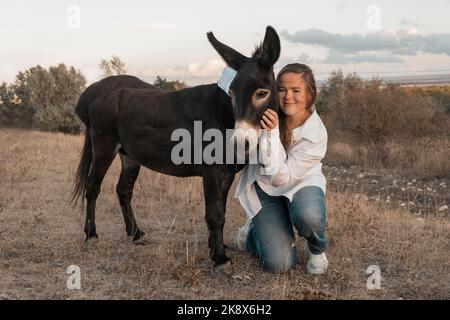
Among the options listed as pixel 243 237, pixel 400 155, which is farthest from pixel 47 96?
pixel 243 237

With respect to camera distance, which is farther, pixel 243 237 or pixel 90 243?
pixel 90 243

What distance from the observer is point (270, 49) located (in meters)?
3.49

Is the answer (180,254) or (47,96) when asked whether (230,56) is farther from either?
(47,96)

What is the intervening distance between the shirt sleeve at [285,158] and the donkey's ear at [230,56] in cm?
62

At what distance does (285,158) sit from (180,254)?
5.21 ft

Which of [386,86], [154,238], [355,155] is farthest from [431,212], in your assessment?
[386,86]

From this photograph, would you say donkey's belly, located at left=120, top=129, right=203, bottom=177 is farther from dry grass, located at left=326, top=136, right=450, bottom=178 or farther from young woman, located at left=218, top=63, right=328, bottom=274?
dry grass, located at left=326, top=136, right=450, bottom=178

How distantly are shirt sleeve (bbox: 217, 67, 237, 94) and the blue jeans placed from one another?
1.10 metres

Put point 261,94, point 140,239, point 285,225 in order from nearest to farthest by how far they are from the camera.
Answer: point 261,94
point 285,225
point 140,239

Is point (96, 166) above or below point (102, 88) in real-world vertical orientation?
below

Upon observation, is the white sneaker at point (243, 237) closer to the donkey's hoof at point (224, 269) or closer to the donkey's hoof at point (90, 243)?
the donkey's hoof at point (224, 269)

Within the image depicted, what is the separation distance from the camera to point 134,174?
17.6 feet
